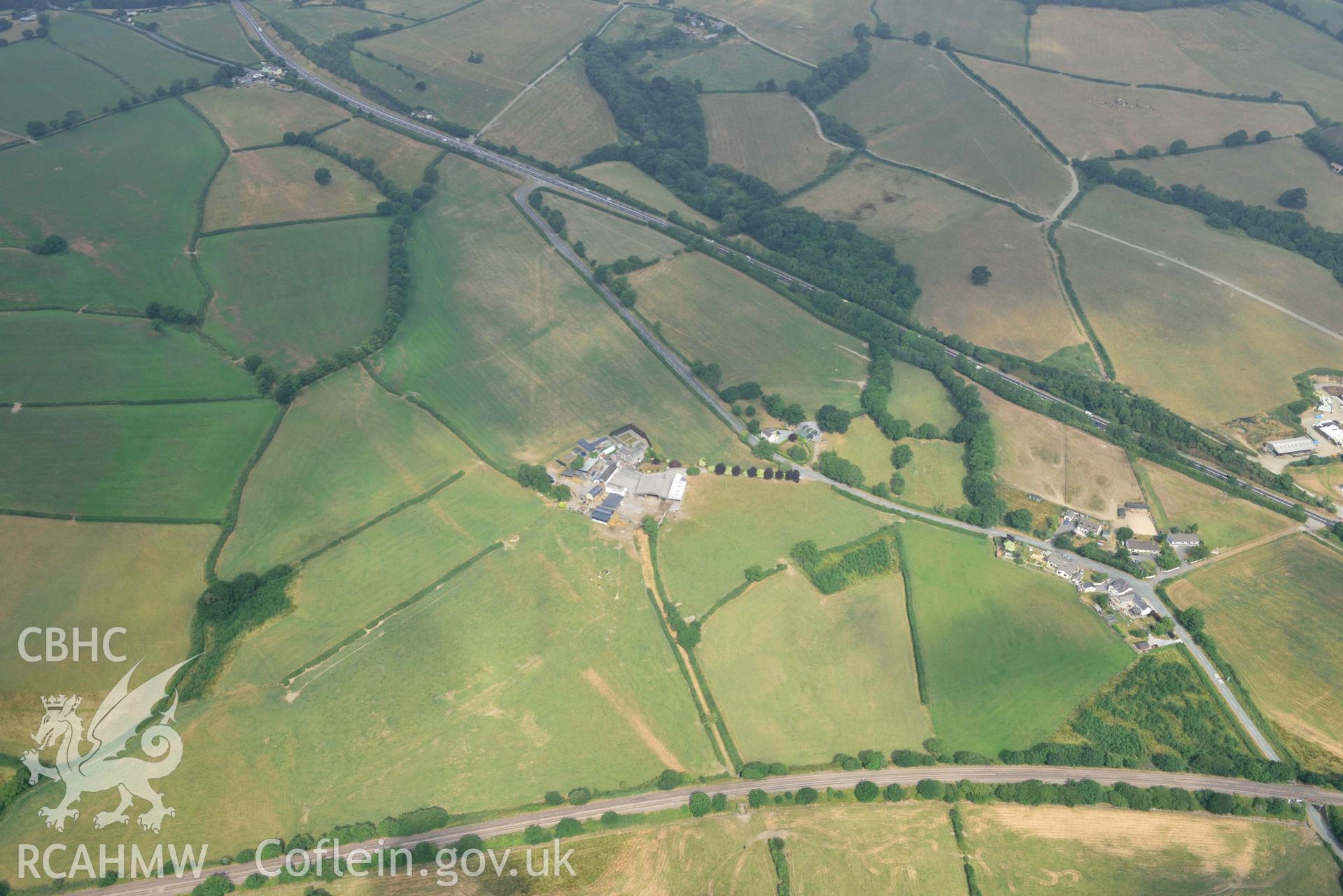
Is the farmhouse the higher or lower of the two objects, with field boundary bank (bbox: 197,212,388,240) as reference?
lower

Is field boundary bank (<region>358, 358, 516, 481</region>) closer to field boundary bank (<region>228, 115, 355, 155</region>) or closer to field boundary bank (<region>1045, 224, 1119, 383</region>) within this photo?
field boundary bank (<region>228, 115, 355, 155</region>)

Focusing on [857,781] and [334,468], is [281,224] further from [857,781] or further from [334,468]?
[857,781]

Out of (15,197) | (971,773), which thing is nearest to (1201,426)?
(971,773)

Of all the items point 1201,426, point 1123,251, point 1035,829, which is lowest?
point 1035,829

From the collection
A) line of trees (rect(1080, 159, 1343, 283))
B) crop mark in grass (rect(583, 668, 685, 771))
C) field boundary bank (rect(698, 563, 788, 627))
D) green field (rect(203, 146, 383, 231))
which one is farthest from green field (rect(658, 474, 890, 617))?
line of trees (rect(1080, 159, 1343, 283))

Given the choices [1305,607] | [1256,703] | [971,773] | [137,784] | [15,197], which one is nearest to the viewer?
[137,784]

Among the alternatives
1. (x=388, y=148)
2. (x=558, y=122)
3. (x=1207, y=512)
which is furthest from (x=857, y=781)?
(x=558, y=122)

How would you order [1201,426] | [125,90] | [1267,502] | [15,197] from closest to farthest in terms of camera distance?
1. [1267,502]
2. [1201,426]
3. [15,197]
4. [125,90]

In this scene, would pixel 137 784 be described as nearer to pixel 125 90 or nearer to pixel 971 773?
pixel 971 773
